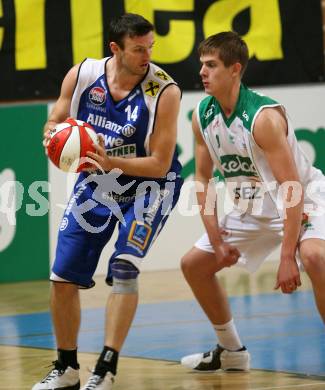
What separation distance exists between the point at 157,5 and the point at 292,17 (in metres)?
1.54

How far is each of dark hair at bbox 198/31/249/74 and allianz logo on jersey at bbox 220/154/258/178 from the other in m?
0.54

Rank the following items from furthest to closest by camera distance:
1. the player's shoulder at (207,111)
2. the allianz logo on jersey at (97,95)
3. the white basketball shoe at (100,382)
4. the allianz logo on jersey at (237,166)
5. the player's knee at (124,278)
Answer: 1. the player's shoulder at (207,111)
2. the allianz logo on jersey at (237,166)
3. the allianz logo on jersey at (97,95)
4. the player's knee at (124,278)
5. the white basketball shoe at (100,382)

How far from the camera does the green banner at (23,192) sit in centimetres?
1034

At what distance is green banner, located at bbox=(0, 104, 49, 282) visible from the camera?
10.3 m

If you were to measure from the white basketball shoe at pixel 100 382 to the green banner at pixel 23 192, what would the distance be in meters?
4.97

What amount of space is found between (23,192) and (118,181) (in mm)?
4525

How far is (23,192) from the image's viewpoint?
10.4m

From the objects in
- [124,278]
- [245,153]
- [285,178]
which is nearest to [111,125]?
[245,153]

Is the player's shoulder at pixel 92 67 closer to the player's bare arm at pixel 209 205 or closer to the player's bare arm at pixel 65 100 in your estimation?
the player's bare arm at pixel 65 100

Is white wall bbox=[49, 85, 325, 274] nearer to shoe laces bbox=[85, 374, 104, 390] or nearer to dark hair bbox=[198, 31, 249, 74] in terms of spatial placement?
dark hair bbox=[198, 31, 249, 74]

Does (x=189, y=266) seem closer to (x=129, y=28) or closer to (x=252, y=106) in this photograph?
(x=252, y=106)

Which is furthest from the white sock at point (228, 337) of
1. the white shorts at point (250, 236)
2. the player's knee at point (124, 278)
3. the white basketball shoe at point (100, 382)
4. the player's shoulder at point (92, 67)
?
the player's shoulder at point (92, 67)

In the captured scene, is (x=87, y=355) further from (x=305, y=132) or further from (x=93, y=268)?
(x=305, y=132)

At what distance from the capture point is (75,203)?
5941mm
